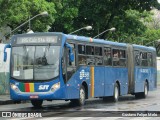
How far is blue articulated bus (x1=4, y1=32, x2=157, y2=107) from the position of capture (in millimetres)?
20703

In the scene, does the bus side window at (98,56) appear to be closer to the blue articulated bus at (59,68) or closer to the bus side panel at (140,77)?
the blue articulated bus at (59,68)

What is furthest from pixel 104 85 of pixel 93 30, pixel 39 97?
pixel 93 30

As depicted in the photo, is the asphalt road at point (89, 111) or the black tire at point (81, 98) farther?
the black tire at point (81, 98)

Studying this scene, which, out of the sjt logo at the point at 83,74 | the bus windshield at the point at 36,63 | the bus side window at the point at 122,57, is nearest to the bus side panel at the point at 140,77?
the bus side window at the point at 122,57

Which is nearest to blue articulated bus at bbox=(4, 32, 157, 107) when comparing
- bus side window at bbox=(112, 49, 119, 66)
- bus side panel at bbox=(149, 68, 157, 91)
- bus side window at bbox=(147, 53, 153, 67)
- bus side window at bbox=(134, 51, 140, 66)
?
bus side window at bbox=(112, 49, 119, 66)

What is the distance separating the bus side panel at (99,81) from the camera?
81.4 ft

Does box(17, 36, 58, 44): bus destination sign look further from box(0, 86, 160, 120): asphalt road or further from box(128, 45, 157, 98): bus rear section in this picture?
box(128, 45, 157, 98): bus rear section

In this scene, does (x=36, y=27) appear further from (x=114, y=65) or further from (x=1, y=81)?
(x=114, y=65)

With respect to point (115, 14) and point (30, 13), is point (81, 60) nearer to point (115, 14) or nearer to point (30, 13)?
point (115, 14)

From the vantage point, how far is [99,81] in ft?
83.3

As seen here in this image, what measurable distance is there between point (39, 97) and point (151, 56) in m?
14.6

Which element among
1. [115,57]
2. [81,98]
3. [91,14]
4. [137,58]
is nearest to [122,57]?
[115,57]

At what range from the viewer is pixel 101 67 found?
25469 millimetres

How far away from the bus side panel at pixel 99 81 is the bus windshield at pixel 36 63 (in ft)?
14.3
